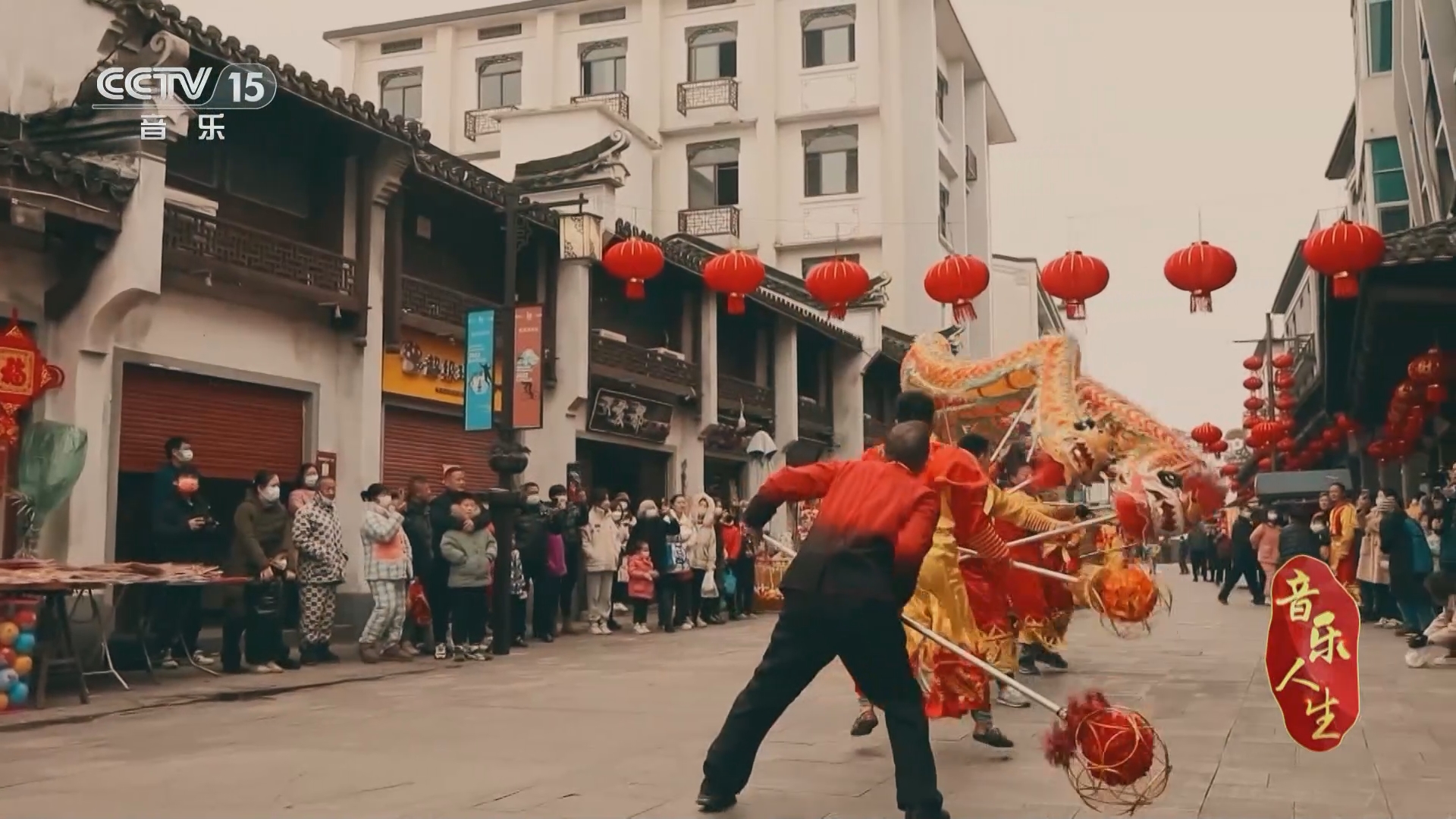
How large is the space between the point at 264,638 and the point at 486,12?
2637 cm

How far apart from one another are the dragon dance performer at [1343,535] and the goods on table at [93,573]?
45.7 ft

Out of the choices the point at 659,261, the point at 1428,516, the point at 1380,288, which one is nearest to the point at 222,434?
the point at 659,261

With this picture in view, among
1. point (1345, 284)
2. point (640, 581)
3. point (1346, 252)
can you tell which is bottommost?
point (640, 581)

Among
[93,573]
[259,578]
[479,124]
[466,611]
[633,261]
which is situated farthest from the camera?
[479,124]

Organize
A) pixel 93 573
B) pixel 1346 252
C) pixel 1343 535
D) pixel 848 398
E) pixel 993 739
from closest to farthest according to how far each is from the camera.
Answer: pixel 993 739 → pixel 93 573 → pixel 1346 252 → pixel 1343 535 → pixel 848 398

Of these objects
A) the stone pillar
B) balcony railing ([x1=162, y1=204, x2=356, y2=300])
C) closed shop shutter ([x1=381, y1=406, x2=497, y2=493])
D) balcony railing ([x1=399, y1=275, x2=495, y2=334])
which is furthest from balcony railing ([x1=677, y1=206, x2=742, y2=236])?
balcony railing ([x1=162, y1=204, x2=356, y2=300])

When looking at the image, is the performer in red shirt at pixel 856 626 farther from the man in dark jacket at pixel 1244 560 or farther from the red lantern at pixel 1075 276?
the man in dark jacket at pixel 1244 560

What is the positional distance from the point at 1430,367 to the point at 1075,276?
17.0 ft

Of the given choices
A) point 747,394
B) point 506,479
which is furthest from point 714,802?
point 747,394

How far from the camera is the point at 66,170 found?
32.9 ft

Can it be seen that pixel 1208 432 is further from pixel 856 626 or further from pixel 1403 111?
pixel 856 626

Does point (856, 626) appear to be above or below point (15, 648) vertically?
above

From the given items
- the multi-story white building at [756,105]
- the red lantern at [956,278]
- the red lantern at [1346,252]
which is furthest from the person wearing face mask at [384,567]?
the multi-story white building at [756,105]

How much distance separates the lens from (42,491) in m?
10.3
